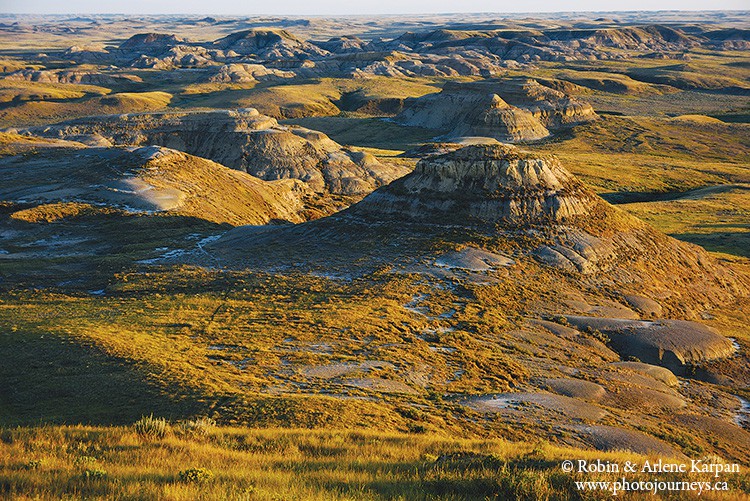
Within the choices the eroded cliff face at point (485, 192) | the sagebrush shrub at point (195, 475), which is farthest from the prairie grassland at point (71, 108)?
the sagebrush shrub at point (195, 475)

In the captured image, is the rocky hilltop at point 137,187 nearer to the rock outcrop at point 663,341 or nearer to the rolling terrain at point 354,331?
the rolling terrain at point 354,331

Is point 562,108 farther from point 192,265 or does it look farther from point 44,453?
point 44,453

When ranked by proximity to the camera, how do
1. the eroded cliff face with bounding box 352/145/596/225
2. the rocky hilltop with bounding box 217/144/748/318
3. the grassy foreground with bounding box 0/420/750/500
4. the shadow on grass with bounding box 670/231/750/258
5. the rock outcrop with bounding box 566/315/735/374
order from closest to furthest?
the grassy foreground with bounding box 0/420/750/500, the rock outcrop with bounding box 566/315/735/374, the rocky hilltop with bounding box 217/144/748/318, the eroded cliff face with bounding box 352/145/596/225, the shadow on grass with bounding box 670/231/750/258

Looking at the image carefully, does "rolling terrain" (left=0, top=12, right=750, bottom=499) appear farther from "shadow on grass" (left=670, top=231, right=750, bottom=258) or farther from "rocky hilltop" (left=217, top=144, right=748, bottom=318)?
"shadow on grass" (left=670, top=231, right=750, bottom=258)

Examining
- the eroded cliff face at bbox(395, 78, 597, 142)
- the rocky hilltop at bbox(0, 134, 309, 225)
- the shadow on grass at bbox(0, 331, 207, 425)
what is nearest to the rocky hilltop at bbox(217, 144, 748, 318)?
the rocky hilltop at bbox(0, 134, 309, 225)

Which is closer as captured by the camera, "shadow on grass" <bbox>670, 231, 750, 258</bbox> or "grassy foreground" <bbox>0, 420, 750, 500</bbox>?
"grassy foreground" <bbox>0, 420, 750, 500</bbox>

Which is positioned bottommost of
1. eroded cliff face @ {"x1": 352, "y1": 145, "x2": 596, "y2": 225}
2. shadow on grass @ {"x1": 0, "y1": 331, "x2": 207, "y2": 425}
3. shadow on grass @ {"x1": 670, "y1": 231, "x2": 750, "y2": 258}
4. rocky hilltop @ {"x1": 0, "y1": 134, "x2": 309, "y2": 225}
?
shadow on grass @ {"x1": 670, "y1": 231, "x2": 750, "y2": 258}

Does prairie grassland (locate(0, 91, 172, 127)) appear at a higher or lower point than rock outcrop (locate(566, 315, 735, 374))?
higher
